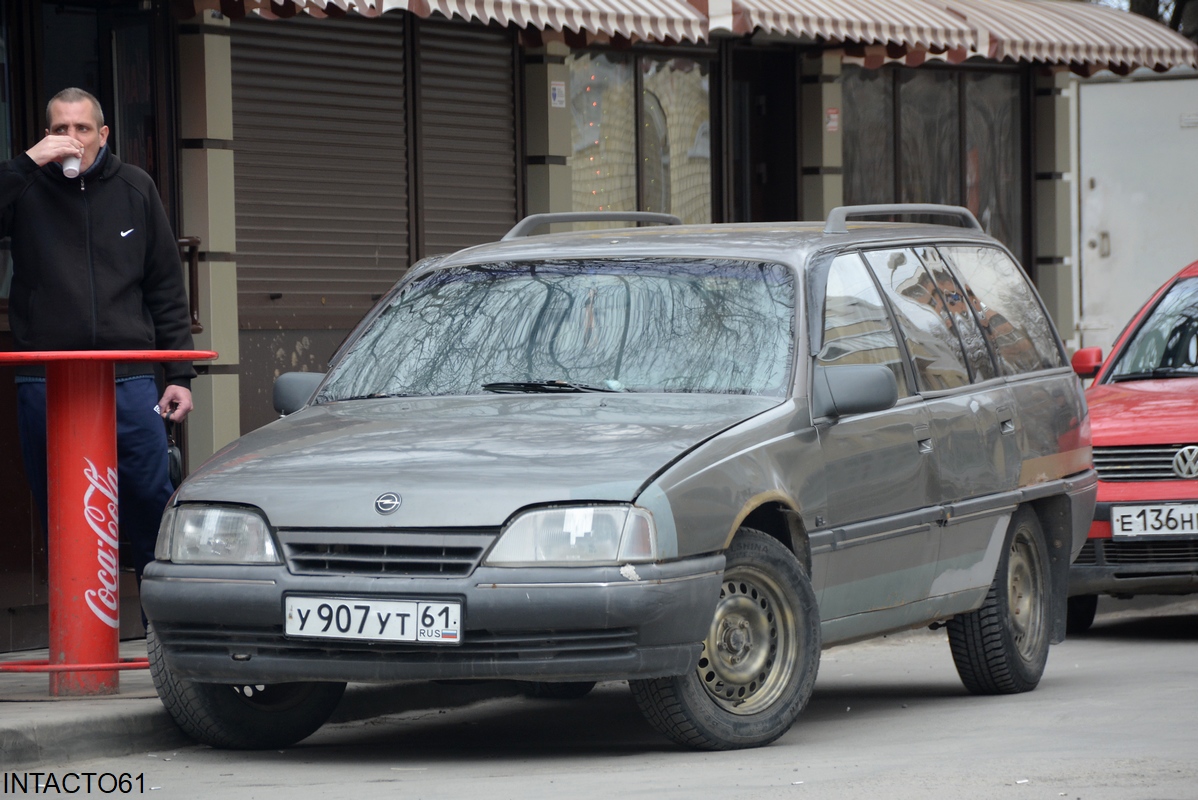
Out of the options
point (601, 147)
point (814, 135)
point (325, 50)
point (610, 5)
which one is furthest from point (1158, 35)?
point (325, 50)

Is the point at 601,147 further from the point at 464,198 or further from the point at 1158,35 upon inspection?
the point at 1158,35

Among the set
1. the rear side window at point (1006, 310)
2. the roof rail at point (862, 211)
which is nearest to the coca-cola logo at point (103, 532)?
the roof rail at point (862, 211)

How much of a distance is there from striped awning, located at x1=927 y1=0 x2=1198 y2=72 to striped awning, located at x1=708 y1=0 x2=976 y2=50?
13.3 inches

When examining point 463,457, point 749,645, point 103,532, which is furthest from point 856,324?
point 103,532

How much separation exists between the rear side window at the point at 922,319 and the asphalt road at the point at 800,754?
1.23m

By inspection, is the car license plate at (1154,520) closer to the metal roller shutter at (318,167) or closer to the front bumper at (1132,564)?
the front bumper at (1132,564)

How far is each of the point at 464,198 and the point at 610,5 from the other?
1.56 m

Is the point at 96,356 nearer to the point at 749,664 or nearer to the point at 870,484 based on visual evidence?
the point at 749,664

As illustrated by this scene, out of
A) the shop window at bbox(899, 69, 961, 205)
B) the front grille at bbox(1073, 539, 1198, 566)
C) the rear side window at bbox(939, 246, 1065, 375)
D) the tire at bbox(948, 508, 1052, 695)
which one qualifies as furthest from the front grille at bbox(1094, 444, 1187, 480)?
the shop window at bbox(899, 69, 961, 205)

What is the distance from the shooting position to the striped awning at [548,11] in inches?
408

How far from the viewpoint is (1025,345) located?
9.29m

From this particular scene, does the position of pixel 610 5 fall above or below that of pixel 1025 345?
above

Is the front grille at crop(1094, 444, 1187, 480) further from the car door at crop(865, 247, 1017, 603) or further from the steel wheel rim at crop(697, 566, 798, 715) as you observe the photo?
the steel wheel rim at crop(697, 566, 798, 715)

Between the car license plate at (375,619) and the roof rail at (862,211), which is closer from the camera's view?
the car license plate at (375,619)
